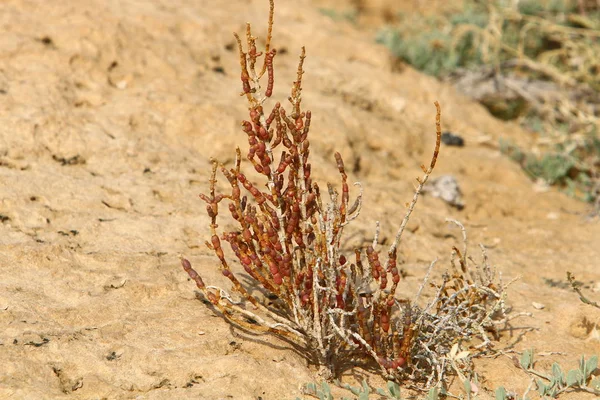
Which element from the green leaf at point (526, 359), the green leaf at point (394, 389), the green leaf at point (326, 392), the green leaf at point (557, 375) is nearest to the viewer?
the green leaf at point (326, 392)

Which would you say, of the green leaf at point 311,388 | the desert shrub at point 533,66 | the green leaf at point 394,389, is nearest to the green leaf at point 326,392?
the green leaf at point 311,388

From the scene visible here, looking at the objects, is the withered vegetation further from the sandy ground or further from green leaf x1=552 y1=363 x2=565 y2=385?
green leaf x1=552 y1=363 x2=565 y2=385

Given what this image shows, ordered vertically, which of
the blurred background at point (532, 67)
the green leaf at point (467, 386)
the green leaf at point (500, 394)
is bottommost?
the green leaf at point (500, 394)

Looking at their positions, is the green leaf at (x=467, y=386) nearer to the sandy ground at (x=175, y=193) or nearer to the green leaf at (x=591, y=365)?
the sandy ground at (x=175, y=193)

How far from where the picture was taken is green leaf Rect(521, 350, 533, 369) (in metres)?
3.12

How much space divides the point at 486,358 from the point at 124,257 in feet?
6.24

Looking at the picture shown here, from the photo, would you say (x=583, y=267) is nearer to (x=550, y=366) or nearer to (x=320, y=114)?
(x=550, y=366)

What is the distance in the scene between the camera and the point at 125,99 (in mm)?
4797

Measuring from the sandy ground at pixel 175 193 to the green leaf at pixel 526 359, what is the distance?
58 millimetres

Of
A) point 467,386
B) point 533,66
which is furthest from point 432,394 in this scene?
point 533,66

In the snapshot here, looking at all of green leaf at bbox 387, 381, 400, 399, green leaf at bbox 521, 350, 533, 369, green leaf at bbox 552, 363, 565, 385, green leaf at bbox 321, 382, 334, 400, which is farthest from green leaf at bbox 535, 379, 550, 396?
green leaf at bbox 321, 382, 334, 400

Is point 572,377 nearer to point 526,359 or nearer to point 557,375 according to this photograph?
point 557,375

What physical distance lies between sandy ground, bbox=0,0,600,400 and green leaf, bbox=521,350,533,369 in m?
0.06

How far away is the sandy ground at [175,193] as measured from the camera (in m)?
2.85
